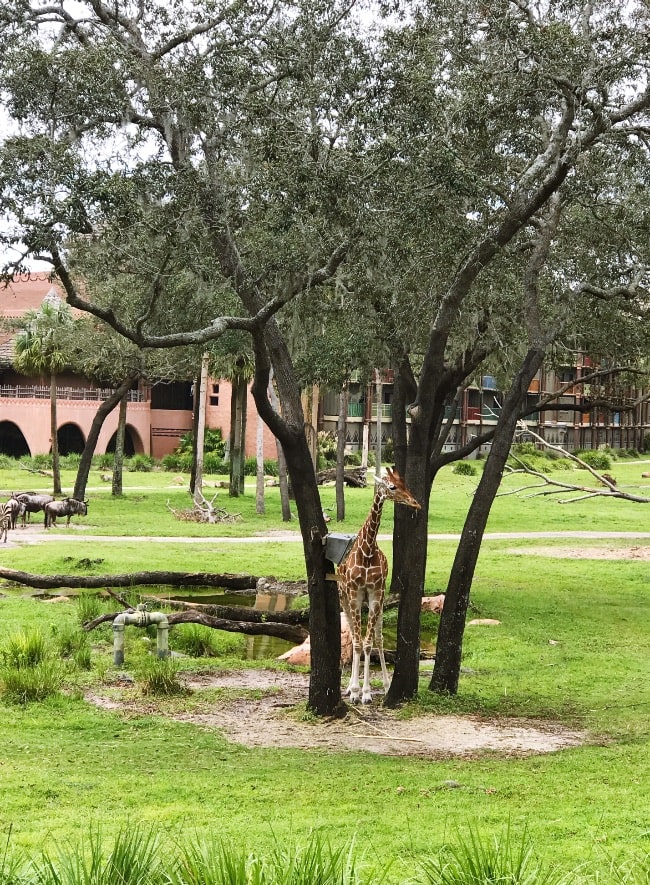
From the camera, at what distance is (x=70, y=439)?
60.6 meters

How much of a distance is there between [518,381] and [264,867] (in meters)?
8.64

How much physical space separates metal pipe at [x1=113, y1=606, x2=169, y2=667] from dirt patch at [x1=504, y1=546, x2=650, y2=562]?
16.0 m

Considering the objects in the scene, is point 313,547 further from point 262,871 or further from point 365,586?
point 262,871

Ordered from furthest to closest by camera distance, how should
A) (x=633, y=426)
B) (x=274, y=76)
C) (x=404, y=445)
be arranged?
(x=633, y=426) → (x=404, y=445) → (x=274, y=76)

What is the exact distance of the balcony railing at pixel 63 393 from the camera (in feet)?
189

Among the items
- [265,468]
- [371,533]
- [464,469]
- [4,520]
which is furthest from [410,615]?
[464,469]

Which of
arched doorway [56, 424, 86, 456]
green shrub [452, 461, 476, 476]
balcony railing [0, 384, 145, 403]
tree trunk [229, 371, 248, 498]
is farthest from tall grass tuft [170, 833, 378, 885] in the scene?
arched doorway [56, 424, 86, 456]

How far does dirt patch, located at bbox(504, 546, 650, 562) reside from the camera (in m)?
28.4

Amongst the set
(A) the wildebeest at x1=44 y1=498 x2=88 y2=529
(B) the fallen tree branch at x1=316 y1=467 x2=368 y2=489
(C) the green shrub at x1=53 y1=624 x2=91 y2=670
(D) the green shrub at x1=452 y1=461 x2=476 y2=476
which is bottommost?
(C) the green shrub at x1=53 y1=624 x2=91 y2=670

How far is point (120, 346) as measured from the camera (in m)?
33.3

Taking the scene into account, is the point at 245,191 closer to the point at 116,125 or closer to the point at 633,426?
the point at 116,125

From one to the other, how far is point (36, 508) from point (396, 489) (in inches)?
797

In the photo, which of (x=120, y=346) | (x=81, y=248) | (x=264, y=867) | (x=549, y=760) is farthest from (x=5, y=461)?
(x=264, y=867)

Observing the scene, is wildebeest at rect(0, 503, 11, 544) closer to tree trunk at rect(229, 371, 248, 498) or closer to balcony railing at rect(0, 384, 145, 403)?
tree trunk at rect(229, 371, 248, 498)
